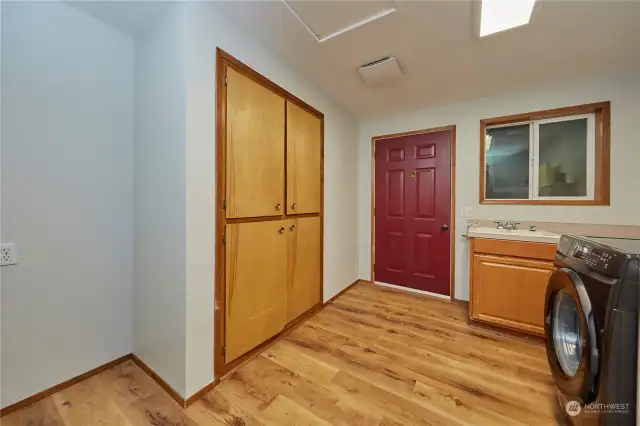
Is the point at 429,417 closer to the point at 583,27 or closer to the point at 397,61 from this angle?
the point at 397,61

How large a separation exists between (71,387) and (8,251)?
0.87 meters

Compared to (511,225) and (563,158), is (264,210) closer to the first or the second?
(511,225)

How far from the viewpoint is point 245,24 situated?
62.7 inches

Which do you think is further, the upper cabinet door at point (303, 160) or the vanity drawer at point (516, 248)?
the upper cabinet door at point (303, 160)

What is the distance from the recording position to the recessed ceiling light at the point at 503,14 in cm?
144

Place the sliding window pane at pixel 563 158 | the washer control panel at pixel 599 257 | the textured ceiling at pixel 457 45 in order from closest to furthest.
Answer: the washer control panel at pixel 599 257 < the textured ceiling at pixel 457 45 < the sliding window pane at pixel 563 158

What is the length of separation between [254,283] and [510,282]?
2.08 meters

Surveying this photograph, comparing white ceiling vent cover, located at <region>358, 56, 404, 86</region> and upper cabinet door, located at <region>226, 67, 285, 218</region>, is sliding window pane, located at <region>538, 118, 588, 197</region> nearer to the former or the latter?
white ceiling vent cover, located at <region>358, 56, 404, 86</region>

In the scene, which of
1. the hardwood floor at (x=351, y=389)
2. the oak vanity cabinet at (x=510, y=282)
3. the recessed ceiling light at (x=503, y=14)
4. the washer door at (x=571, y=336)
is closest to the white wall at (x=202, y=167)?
the hardwood floor at (x=351, y=389)

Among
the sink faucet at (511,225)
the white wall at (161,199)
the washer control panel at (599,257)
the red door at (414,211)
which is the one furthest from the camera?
the red door at (414,211)

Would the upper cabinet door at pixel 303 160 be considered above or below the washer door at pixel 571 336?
above

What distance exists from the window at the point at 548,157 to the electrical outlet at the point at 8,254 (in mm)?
3685

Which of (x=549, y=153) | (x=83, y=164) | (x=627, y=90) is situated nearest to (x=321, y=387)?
(x=83, y=164)

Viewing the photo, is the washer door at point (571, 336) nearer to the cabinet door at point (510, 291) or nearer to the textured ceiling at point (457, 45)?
the cabinet door at point (510, 291)
